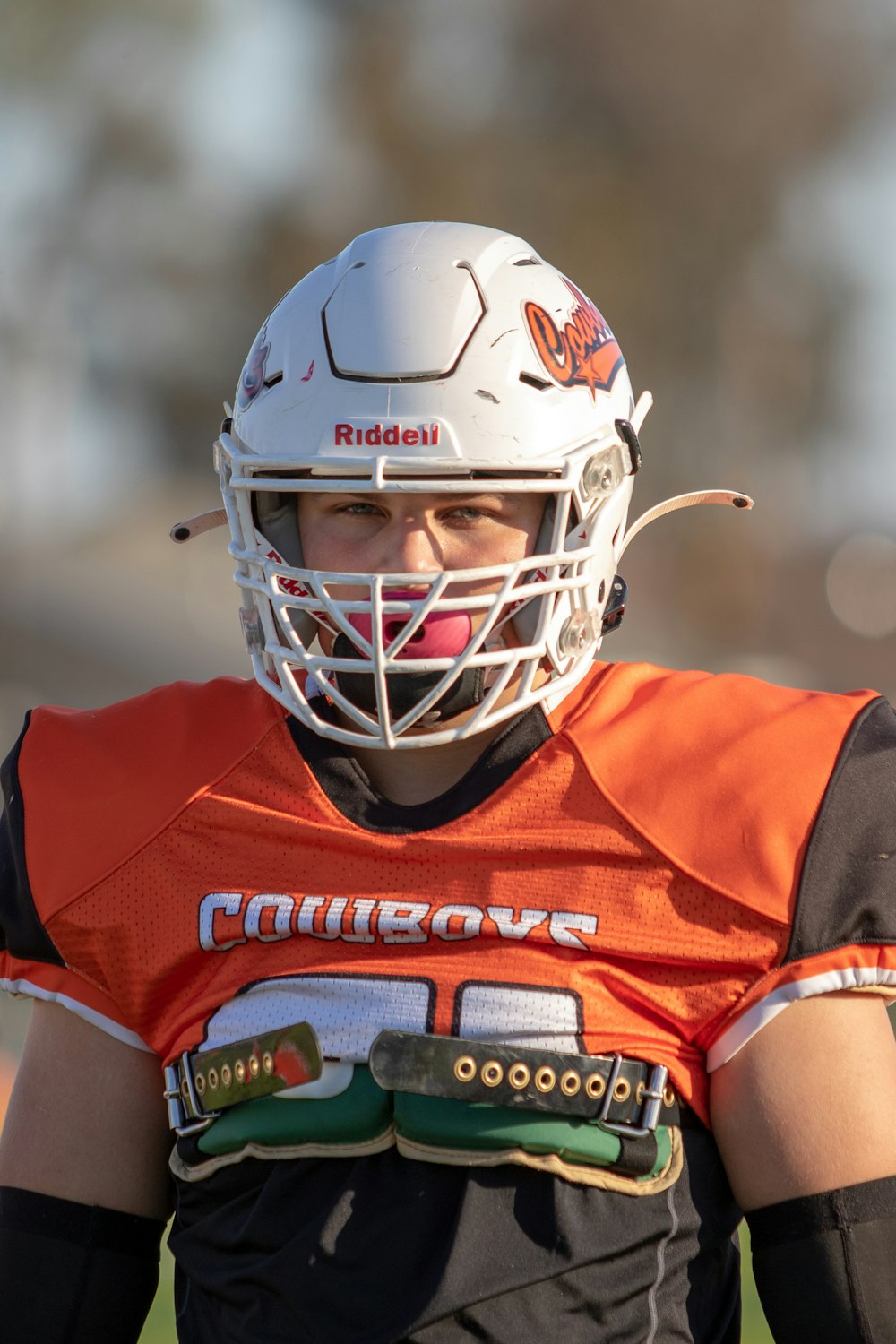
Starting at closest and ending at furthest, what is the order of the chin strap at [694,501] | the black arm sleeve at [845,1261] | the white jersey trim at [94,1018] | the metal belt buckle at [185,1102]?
the black arm sleeve at [845,1261] < the metal belt buckle at [185,1102] < the white jersey trim at [94,1018] < the chin strap at [694,501]

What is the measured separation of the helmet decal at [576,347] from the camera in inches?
68.4

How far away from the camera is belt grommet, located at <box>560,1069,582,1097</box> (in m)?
1.42

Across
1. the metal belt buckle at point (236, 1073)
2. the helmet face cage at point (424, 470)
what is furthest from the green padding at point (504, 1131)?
the helmet face cage at point (424, 470)

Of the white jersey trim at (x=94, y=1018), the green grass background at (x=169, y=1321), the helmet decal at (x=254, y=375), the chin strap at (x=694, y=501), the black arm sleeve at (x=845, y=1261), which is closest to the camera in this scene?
the black arm sleeve at (x=845, y=1261)

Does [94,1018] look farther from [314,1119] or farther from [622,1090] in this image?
[622,1090]

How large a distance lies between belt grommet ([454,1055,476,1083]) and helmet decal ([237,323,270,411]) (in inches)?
29.9

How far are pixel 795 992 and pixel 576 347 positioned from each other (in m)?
0.75

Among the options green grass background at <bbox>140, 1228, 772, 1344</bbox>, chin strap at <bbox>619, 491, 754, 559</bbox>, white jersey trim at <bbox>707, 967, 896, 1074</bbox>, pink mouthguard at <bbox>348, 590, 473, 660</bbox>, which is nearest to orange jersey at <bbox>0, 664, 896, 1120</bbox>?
white jersey trim at <bbox>707, 967, 896, 1074</bbox>

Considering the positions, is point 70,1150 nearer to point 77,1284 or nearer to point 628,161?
point 77,1284

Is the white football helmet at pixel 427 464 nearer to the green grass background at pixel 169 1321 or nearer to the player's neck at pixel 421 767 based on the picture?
the player's neck at pixel 421 767

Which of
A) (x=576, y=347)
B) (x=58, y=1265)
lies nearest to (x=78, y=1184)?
(x=58, y=1265)

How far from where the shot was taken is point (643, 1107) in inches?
56.9

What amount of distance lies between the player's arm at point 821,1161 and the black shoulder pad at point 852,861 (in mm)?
63

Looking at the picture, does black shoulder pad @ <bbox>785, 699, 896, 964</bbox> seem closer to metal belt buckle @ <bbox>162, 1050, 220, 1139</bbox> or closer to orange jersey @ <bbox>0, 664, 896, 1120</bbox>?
orange jersey @ <bbox>0, 664, 896, 1120</bbox>
